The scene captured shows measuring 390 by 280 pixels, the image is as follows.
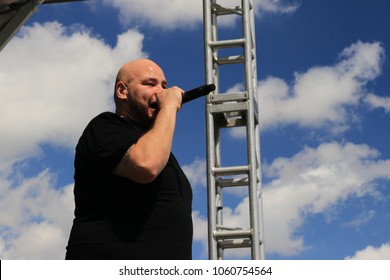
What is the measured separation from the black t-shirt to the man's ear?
9cm

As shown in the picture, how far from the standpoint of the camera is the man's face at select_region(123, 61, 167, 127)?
1.56 metres

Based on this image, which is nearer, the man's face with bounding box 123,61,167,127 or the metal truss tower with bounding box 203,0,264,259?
the man's face with bounding box 123,61,167,127

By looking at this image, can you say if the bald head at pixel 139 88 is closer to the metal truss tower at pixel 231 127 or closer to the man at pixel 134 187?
the man at pixel 134 187

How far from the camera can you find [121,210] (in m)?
1.44

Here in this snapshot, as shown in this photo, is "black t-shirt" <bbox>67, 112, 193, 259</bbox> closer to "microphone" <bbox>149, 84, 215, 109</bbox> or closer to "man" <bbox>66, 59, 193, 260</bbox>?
"man" <bbox>66, 59, 193, 260</bbox>

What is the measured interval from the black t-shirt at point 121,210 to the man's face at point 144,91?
0.22 feet

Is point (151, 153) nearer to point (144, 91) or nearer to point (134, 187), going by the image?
point (134, 187)

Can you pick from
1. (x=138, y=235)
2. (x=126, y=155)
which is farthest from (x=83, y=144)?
(x=138, y=235)

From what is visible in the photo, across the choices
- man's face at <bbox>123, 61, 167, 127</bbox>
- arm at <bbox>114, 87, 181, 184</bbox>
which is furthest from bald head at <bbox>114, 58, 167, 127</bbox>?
arm at <bbox>114, 87, 181, 184</bbox>

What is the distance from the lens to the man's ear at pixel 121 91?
5.19 feet

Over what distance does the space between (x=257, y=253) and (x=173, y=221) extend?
4611 mm

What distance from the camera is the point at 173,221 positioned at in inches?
57.8

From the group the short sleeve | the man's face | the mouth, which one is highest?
the man's face
